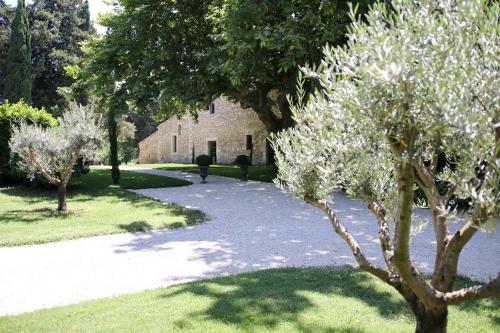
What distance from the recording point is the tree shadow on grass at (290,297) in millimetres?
3932

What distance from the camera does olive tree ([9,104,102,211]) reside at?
10.1 metres

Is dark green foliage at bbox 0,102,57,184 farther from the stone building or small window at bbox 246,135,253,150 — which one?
small window at bbox 246,135,253,150

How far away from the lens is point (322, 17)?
12.1m

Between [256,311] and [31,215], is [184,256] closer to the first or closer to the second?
[256,311]

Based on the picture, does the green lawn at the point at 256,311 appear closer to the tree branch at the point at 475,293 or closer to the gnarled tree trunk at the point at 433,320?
the gnarled tree trunk at the point at 433,320

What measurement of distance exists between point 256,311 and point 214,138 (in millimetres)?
29567

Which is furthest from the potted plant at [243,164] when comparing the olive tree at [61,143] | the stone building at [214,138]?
the olive tree at [61,143]

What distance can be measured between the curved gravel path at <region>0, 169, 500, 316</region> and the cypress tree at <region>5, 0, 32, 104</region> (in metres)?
20.0

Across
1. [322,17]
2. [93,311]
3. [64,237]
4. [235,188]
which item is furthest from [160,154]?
[93,311]

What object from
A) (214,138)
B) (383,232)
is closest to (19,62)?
(214,138)

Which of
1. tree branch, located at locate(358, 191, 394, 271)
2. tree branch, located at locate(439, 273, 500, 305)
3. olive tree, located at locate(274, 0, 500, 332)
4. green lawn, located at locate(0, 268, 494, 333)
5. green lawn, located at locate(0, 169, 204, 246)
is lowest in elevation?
green lawn, located at locate(0, 268, 494, 333)

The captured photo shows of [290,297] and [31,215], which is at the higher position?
[31,215]

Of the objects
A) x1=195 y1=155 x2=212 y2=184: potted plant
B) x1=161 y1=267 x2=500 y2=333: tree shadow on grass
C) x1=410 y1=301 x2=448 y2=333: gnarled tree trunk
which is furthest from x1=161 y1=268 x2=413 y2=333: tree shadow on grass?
x1=195 y1=155 x2=212 y2=184: potted plant

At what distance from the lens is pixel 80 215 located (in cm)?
1034
